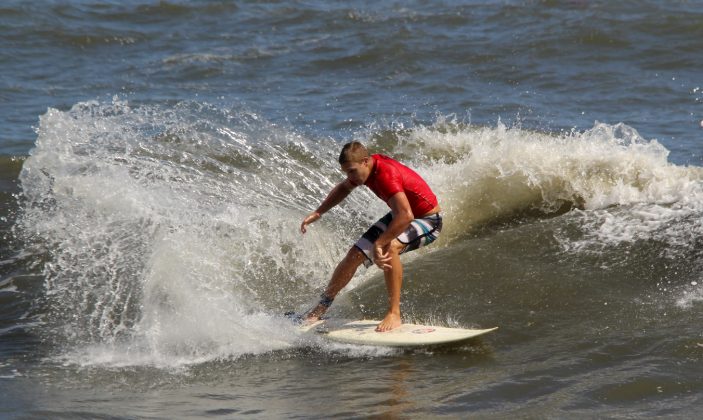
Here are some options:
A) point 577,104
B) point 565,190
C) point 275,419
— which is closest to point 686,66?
point 577,104

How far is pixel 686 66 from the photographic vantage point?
15273 millimetres

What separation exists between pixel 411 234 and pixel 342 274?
607mm

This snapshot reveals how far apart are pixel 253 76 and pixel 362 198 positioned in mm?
6946

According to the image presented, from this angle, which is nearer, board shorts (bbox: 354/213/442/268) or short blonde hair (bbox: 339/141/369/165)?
short blonde hair (bbox: 339/141/369/165)

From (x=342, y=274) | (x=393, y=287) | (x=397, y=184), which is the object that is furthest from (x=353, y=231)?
(x=397, y=184)

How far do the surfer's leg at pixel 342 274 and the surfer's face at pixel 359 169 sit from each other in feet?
1.94

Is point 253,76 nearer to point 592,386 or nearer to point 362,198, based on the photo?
point 362,198

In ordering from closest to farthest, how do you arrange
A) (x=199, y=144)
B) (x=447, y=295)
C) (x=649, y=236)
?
(x=447, y=295) < (x=649, y=236) < (x=199, y=144)

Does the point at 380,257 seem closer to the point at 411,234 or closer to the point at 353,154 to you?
the point at 411,234

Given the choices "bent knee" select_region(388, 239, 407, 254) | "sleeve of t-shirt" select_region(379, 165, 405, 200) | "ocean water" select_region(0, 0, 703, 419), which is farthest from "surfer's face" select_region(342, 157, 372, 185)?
"ocean water" select_region(0, 0, 703, 419)

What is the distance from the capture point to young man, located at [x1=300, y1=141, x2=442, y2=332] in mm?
6746

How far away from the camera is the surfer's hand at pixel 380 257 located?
673 centimetres

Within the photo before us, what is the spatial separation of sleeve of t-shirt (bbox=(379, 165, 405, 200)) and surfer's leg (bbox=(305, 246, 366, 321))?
1.87 feet

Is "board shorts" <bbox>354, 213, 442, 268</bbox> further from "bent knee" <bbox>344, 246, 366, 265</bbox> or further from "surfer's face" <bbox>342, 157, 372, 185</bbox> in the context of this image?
"surfer's face" <bbox>342, 157, 372, 185</bbox>
